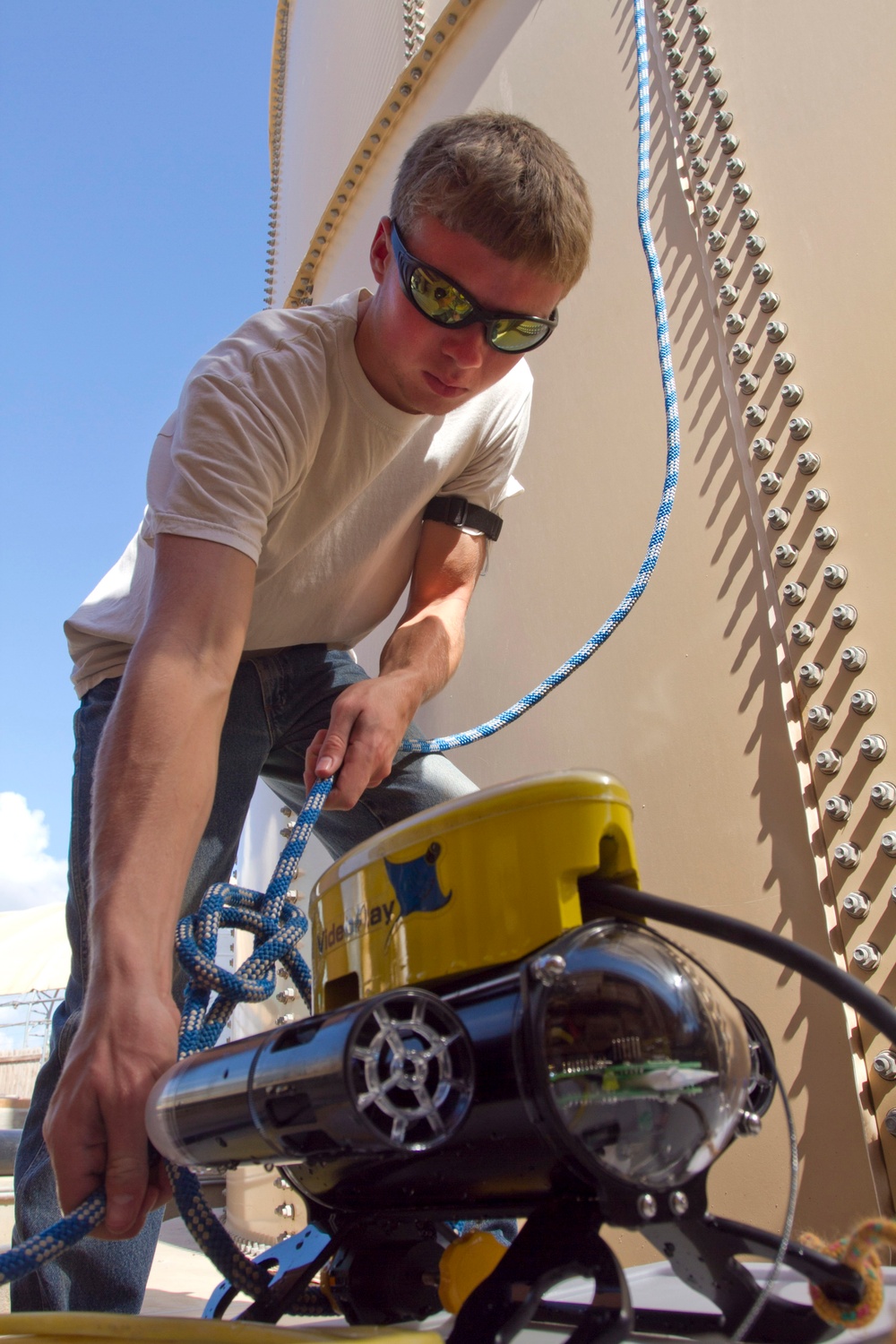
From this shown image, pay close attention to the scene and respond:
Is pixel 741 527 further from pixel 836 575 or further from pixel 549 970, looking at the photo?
pixel 549 970

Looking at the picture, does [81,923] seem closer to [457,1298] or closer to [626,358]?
[457,1298]

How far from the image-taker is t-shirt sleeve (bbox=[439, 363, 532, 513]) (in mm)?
1648

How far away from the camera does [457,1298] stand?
0.63 metres

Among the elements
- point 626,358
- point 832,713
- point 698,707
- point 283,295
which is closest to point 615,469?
point 626,358

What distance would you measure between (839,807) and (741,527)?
45 cm

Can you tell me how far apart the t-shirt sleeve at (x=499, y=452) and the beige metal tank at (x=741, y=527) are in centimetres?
11

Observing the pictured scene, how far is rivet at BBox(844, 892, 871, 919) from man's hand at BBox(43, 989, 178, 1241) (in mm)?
834

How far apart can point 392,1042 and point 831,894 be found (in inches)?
35.5

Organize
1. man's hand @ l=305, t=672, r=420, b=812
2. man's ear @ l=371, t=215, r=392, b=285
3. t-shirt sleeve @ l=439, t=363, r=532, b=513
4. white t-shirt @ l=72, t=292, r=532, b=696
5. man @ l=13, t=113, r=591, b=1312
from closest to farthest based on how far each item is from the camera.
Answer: man @ l=13, t=113, r=591, b=1312
man's hand @ l=305, t=672, r=420, b=812
white t-shirt @ l=72, t=292, r=532, b=696
man's ear @ l=371, t=215, r=392, b=285
t-shirt sleeve @ l=439, t=363, r=532, b=513

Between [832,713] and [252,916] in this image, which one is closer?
[252,916]

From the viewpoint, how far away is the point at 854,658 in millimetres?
1269

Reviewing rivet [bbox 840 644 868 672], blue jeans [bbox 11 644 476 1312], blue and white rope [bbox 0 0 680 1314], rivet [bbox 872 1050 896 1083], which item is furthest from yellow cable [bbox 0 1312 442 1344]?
rivet [bbox 840 644 868 672]

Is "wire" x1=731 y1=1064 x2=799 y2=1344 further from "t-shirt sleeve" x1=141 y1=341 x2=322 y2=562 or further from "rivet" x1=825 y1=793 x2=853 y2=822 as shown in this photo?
"t-shirt sleeve" x1=141 y1=341 x2=322 y2=562

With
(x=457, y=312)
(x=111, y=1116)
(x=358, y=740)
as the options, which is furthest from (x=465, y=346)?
(x=111, y=1116)
